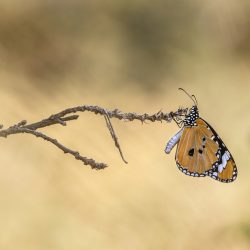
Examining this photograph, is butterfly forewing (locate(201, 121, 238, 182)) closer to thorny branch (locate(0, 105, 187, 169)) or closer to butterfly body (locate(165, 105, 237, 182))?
butterfly body (locate(165, 105, 237, 182))

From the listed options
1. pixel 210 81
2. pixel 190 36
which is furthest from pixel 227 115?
pixel 190 36

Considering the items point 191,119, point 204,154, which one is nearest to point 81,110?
point 191,119

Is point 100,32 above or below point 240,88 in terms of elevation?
below

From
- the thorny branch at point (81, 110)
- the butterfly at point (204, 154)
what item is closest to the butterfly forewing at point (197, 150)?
the butterfly at point (204, 154)

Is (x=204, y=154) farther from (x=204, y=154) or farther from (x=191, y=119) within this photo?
(x=191, y=119)

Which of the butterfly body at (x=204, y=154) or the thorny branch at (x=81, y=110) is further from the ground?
the butterfly body at (x=204, y=154)

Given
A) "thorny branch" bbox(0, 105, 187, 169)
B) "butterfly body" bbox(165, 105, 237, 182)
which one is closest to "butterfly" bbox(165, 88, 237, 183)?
"butterfly body" bbox(165, 105, 237, 182)

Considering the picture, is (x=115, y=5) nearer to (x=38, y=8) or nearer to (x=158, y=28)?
(x=158, y=28)

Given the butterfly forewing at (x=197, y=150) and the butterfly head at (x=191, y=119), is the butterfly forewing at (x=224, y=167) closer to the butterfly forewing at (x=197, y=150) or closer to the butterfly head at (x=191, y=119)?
the butterfly forewing at (x=197, y=150)

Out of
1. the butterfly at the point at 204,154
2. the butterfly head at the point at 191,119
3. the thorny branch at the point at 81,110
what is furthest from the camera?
the butterfly at the point at 204,154
